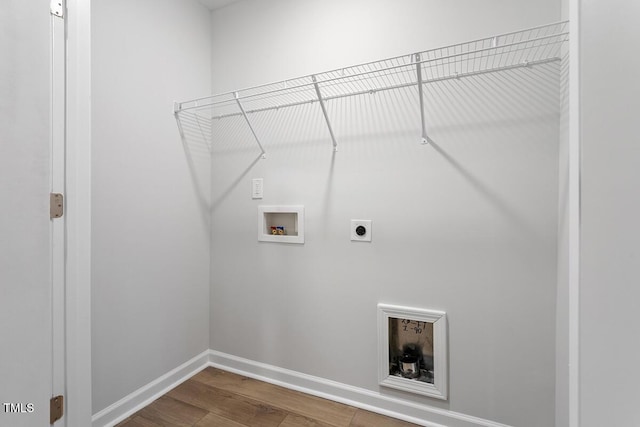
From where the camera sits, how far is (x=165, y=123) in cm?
179

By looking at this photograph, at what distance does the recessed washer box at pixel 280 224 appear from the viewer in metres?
1.82

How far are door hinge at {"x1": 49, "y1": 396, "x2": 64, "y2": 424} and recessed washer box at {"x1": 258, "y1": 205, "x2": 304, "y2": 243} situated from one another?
3.92ft

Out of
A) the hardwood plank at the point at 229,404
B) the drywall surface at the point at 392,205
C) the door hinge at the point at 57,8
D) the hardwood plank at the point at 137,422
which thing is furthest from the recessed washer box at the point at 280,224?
the door hinge at the point at 57,8

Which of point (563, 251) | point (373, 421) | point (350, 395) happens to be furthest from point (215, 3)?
point (373, 421)

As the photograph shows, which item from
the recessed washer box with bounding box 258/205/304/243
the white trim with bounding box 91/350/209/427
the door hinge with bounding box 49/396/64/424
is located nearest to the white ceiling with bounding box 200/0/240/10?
the recessed washer box with bounding box 258/205/304/243

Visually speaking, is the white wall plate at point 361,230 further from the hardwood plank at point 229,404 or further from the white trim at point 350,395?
the hardwood plank at point 229,404

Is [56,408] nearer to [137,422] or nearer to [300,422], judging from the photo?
[137,422]

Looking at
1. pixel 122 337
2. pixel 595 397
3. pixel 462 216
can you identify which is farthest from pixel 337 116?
pixel 122 337

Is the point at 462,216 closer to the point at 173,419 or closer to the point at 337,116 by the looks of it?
the point at 337,116

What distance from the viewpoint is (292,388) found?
1796 millimetres

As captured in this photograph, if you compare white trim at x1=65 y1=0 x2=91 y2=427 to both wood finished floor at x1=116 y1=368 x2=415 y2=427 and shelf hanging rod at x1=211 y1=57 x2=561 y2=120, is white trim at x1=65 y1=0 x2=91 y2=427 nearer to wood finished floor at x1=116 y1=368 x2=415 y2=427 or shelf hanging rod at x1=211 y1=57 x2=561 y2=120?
wood finished floor at x1=116 y1=368 x2=415 y2=427

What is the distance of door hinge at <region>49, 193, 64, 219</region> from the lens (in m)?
1.11

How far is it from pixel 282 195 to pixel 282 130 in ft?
1.45

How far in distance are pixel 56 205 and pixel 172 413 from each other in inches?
50.6
